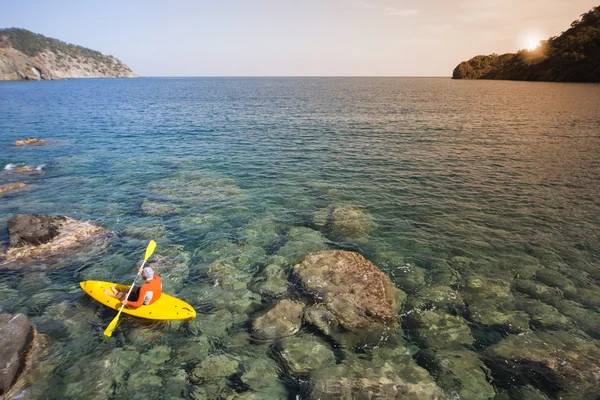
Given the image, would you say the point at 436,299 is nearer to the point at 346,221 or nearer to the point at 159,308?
the point at 346,221

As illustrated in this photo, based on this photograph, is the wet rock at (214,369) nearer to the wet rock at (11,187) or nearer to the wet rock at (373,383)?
the wet rock at (373,383)

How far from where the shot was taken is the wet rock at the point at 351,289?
12117 millimetres

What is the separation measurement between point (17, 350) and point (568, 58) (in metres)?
190

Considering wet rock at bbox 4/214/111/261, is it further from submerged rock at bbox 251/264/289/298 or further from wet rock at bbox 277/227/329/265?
wet rock at bbox 277/227/329/265

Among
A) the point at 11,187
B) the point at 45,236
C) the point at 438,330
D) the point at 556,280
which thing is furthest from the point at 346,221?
the point at 11,187

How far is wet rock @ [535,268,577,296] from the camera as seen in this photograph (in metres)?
13.7

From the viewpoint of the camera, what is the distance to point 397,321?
12250mm

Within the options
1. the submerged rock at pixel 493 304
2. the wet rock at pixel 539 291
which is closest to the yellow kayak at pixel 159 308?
the submerged rock at pixel 493 304

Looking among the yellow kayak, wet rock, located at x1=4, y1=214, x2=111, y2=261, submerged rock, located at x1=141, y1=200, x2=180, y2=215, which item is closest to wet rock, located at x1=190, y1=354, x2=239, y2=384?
the yellow kayak

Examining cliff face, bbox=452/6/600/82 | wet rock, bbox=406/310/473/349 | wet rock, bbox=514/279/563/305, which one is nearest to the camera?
wet rock, bbox=406/310/473/349

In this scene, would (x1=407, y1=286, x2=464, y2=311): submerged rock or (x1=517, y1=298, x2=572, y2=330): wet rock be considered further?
(x1=407, y1=286, x2=464, y2=311): submerged rock

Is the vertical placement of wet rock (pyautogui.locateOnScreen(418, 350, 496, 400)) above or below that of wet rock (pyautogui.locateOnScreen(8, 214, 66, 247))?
below

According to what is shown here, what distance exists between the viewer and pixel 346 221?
792 inches

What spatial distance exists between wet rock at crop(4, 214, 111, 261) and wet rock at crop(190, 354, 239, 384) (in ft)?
37.3
